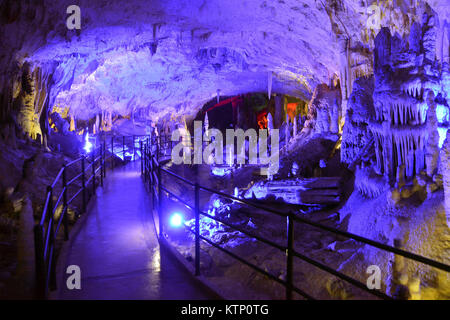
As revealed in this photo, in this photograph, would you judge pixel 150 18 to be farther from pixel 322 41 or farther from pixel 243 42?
pixel 322 41

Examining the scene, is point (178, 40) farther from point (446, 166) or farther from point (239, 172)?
point (446, 166)

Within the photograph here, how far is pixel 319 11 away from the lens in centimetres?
950

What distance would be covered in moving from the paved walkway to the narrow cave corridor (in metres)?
0.02

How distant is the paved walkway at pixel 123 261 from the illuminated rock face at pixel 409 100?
5.48 metres

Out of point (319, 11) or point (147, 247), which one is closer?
point (147, 247)

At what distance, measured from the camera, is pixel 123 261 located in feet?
12.5

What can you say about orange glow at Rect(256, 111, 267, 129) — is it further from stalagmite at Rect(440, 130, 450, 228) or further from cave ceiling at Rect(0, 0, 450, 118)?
stalagmite at Rect(440, 130, 450, 228)

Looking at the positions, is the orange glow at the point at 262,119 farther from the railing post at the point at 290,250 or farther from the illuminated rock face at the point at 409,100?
the railing post at the point at 290,250

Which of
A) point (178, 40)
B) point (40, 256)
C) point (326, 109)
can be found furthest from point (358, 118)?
point (40, 256)

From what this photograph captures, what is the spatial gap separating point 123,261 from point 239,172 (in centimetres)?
1316

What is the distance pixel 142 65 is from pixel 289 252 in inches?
550

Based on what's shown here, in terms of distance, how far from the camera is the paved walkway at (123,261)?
3.05 meters
